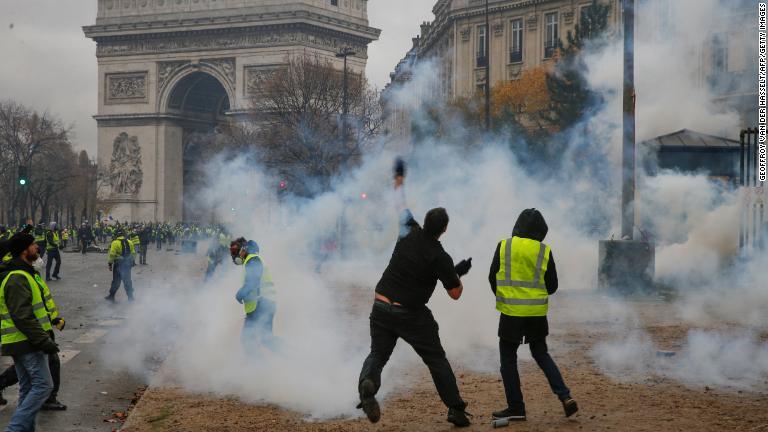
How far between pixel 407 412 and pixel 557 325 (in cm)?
623

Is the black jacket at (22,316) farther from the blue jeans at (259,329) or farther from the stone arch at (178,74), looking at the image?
the stone arch at (178,74)

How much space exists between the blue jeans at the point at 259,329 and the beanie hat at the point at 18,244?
2.82 m

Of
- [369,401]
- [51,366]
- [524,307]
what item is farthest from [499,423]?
[51,366]

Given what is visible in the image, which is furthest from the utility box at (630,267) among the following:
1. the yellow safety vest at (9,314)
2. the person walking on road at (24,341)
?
the person walking on road at (24,341)

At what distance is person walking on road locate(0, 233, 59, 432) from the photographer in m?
6.70

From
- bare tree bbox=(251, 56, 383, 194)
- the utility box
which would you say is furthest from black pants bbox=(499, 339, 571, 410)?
bare tree bbox=(251, 56, 383, 194)

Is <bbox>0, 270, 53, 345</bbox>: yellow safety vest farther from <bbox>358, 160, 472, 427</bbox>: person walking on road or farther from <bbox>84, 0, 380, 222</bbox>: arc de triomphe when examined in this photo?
<bbox>84, 0, 380, 222</bbox>: arc de triomphe

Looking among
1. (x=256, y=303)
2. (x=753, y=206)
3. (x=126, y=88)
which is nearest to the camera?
(x=256, y=303)

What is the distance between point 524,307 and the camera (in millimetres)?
7250

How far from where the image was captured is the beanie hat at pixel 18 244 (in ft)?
23.1

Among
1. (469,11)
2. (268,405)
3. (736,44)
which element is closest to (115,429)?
(268,405)

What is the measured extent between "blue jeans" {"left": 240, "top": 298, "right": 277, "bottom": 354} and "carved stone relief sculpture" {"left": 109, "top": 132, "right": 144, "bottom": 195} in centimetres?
6342

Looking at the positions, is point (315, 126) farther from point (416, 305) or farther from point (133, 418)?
point (416, 305)

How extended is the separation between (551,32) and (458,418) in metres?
43.2
